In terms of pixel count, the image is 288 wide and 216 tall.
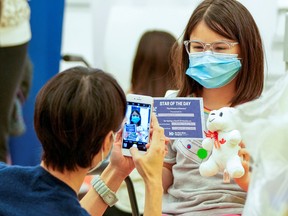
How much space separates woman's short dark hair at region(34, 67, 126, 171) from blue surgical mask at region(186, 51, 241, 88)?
0.42m

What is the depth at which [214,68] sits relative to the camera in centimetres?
172

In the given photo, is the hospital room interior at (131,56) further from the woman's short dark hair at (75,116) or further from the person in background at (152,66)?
the woman's short dark hair at (75,116)

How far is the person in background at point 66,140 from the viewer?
132cm

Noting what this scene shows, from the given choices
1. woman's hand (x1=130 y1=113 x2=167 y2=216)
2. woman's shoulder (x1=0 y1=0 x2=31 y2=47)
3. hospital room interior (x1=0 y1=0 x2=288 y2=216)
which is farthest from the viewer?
woman's shoulder (x1=0 y1=0 x2=31 y2=47)

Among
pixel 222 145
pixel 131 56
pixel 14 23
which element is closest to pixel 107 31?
Result: pixel 131 56

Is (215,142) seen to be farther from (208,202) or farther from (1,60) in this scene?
(1,60)

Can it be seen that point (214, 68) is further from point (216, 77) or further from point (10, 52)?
point (10, 52)

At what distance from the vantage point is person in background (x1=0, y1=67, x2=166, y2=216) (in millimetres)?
1317

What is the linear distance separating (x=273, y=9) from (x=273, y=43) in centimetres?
21

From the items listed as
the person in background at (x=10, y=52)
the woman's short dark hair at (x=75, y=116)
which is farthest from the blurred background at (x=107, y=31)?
the woman's short dark hair at (x=75, y=116)

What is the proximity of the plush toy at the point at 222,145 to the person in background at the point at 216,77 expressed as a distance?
14 cm

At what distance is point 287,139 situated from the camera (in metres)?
1.30

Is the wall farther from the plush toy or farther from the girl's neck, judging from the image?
the plush toy

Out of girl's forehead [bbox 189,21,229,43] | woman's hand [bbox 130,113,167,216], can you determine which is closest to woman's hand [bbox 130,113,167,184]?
woman's hand [bbox 130,113,167,216]
